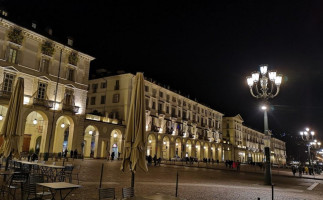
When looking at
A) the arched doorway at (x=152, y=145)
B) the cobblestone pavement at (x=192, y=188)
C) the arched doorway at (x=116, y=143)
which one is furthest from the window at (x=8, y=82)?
the arched doorway at (x=152, y=145)

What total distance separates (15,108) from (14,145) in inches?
67.6

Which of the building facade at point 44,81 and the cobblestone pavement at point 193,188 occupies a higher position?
the building facade at point 44,81

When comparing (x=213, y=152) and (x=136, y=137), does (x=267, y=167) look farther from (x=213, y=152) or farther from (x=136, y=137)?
(x=213, y=152)

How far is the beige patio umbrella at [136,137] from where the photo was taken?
800cm

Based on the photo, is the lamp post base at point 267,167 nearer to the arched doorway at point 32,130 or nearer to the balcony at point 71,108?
the balcony at point 71,108

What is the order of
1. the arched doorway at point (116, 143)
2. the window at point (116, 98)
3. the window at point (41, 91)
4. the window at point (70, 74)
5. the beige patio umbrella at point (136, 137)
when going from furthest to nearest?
the window at point (116, 98) → the arched doorway at point (116, 143) → the window at point (70, 74) → the window at point (41, 91) → the beige patio umbrella at point (136, 137)

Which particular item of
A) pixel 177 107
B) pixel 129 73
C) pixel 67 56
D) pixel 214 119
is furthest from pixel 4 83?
pixel 214 119

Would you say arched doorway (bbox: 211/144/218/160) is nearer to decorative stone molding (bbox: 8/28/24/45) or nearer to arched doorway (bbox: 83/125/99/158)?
arched doorway (bbox: 83/125/99/158)

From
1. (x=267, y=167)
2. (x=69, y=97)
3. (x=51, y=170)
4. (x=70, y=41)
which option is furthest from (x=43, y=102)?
(x=267, y=167)

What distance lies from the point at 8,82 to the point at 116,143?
21.6m

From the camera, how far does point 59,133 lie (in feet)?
116

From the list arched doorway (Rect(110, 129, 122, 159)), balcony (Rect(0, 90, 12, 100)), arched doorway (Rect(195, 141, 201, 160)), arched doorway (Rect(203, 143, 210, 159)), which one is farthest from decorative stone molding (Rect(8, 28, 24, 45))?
arched doorway (Rect(203, 143, 210, 159))

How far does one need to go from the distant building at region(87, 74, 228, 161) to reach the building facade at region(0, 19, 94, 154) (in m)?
5.11

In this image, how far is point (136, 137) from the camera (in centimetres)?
808
